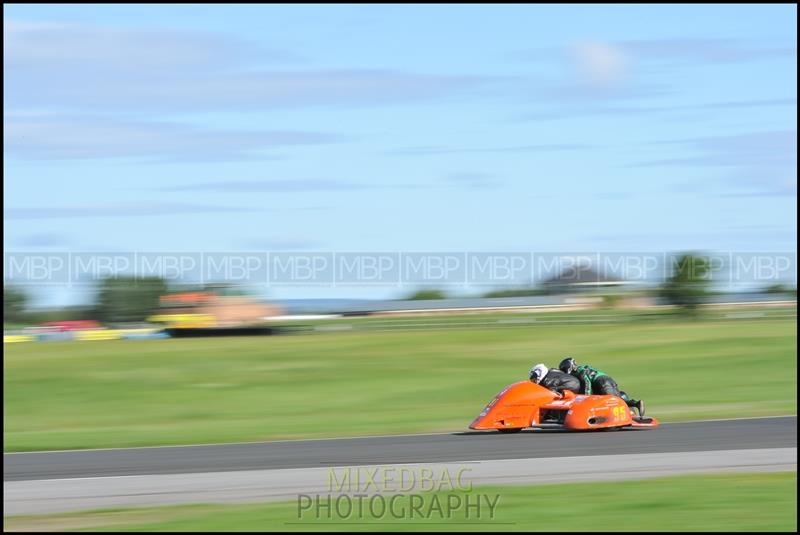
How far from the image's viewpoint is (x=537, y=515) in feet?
28.5

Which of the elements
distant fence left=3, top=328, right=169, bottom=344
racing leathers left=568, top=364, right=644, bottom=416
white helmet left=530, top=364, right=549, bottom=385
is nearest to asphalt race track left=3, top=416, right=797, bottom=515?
racing leathers left=568, top=364, right=644, bottom=416

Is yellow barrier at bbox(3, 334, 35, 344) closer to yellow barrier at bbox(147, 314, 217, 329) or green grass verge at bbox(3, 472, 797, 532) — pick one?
yellow barrier at bbox(147, 314, 217, 329)

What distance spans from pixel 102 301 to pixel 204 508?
173 feet

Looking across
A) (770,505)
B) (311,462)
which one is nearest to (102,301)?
(311,462)

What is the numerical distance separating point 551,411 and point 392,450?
99.8 inches

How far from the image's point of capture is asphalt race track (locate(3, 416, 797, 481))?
12609mm

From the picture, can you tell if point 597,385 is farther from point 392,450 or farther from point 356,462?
point 356,462

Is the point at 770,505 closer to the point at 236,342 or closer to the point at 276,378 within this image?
the point at 276,378

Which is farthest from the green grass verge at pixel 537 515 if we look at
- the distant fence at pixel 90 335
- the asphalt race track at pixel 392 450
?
the distant fence at pixel 90 335

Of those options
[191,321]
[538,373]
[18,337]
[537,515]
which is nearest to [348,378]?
[538,373]

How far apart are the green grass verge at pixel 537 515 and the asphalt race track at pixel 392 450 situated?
2809mm

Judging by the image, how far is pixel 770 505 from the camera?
8.94m

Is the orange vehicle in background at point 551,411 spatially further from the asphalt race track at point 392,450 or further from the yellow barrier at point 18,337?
the yellow barrier at point 18,337

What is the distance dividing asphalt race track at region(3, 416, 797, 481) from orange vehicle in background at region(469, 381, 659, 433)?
15 cm
